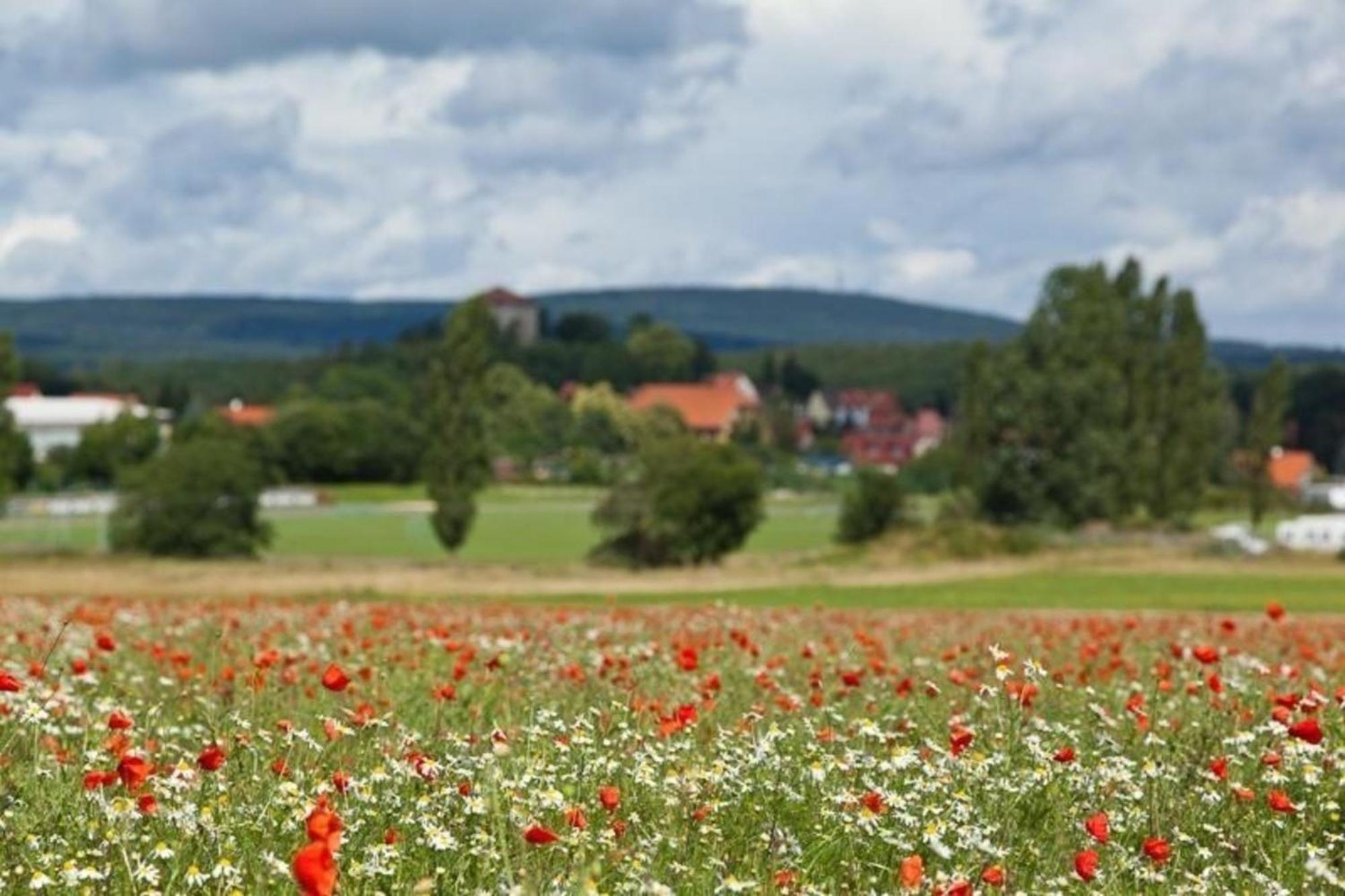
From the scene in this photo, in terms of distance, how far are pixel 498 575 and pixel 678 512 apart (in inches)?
469

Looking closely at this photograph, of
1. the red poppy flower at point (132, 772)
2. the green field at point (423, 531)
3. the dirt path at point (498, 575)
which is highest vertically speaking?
the red poppy flower at point (132, 772)

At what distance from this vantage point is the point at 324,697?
9539 millimetres

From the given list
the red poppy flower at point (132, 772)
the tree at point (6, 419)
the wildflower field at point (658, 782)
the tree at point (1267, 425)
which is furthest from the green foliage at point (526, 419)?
the red poppy flower at point (132, 772)

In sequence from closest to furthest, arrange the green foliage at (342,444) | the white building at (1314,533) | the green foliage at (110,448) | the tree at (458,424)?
the tree at (458,424), the white building at (1314,533), the green foliage at (342,444), the green foliage at (110,448)

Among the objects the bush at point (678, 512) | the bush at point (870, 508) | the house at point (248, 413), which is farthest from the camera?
the house at point (248, 413)

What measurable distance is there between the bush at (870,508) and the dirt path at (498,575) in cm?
727

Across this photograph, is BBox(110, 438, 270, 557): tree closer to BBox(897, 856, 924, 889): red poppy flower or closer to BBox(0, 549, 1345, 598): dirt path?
BBox(0, 549, 1345, 598): dirt path

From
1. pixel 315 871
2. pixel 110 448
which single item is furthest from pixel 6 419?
pixel 315 871

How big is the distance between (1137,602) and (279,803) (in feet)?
117

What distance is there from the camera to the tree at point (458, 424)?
69375 mm

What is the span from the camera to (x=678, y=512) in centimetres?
6519

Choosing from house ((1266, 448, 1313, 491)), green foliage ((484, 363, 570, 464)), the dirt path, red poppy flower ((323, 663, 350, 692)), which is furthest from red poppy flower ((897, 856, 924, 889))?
house ((1266, 448, 1313, 491))

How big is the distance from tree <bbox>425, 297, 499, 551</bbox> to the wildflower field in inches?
2291

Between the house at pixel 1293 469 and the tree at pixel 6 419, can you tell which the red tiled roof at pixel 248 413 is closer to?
the tree at pixel 6 419
